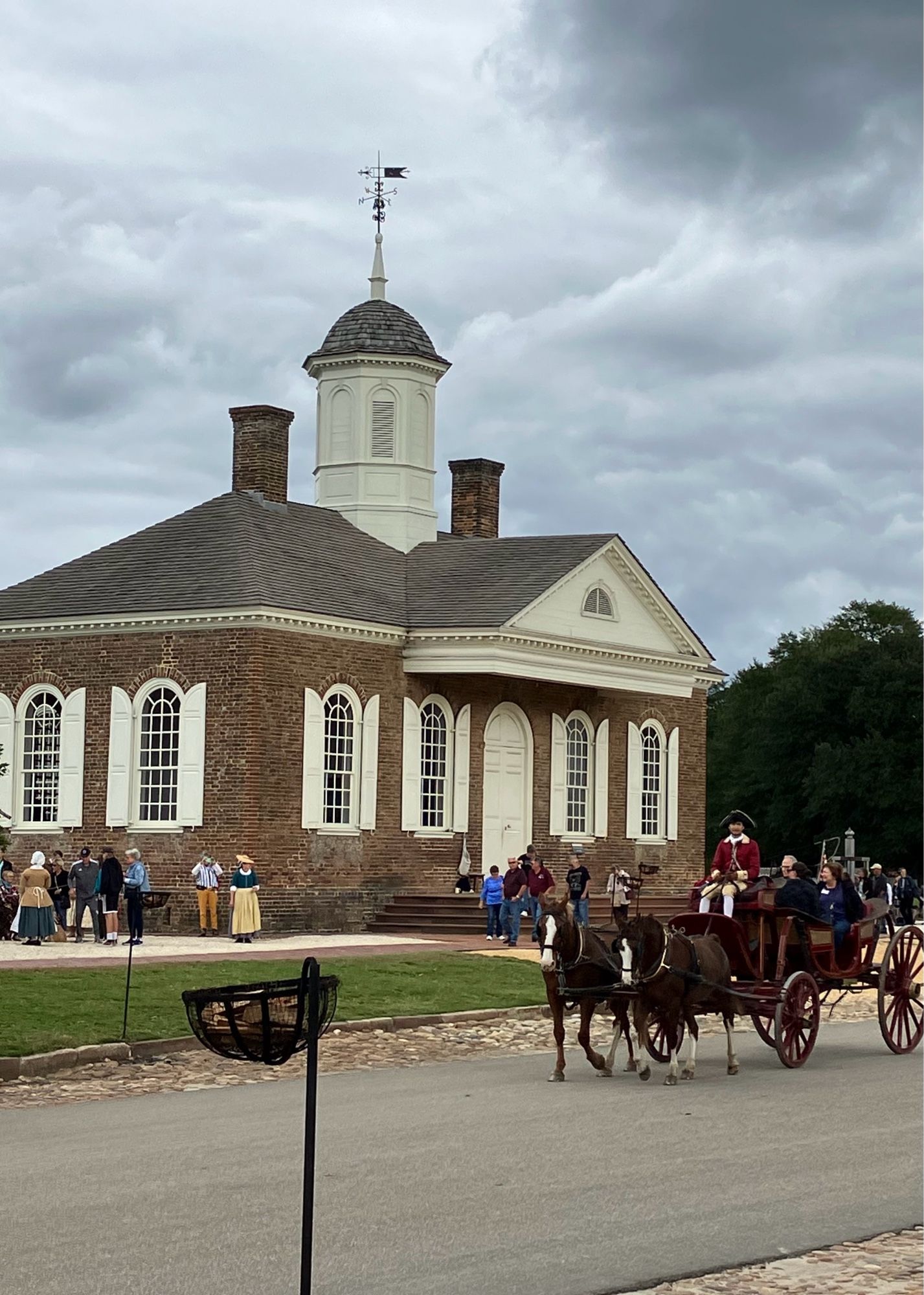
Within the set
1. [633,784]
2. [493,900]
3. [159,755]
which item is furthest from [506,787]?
[159,755]

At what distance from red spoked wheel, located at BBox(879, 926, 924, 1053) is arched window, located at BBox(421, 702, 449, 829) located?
60.9ft

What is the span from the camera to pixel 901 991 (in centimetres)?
1764

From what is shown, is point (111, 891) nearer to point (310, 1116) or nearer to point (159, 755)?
point (159, 755)

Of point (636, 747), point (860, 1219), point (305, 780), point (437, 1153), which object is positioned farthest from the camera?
point (636, 747)

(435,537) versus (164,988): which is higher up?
(435,537)

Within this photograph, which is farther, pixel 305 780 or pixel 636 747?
pixel 636 747

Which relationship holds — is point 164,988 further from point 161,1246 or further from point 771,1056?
point 161,1246

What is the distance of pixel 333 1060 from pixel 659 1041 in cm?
294

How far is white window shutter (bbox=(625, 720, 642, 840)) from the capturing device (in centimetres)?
3988

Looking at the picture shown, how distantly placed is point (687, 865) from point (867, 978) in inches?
936

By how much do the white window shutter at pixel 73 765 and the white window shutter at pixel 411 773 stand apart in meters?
5.78

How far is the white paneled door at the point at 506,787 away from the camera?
37.0 metres

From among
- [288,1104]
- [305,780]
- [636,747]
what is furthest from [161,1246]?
[636,747]

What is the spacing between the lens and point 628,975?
14852 millimetres
